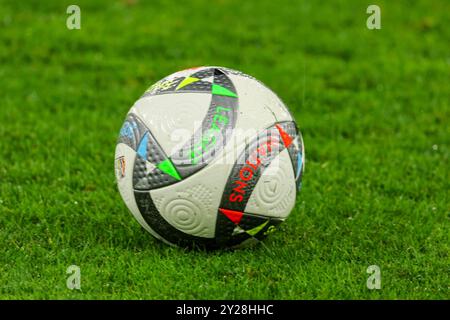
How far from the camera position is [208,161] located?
512cm

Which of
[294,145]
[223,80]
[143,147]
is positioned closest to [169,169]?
[143,147]

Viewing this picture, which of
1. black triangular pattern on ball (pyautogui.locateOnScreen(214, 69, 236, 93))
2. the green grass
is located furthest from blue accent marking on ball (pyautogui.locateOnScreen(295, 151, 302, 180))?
black triangular pattern on ball (pyautogui.locateOnScreen(214, 69, 236, 93))

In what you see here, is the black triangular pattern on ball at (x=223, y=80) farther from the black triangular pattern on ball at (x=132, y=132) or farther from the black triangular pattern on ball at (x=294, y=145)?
the black triangular pattern on ball at (x=132, y=132)

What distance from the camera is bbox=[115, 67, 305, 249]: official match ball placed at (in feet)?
16.9

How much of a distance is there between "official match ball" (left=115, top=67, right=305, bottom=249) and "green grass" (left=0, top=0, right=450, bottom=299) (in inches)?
10.7

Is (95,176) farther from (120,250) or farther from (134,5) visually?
(134,5)

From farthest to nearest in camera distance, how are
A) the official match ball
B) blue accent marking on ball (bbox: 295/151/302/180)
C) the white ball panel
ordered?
blue accent marking on ball (bbox: 295/151/302/180) < the white ball panel < the official match ball

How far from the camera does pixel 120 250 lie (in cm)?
559

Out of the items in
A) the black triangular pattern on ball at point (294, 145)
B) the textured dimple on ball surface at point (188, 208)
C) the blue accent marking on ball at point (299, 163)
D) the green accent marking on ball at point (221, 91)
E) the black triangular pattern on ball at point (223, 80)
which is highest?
the black triangular pattern on ball at point (223, 80)

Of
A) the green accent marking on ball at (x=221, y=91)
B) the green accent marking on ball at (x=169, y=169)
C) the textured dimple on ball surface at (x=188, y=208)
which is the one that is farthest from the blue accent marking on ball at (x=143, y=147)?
the green accent marking on ball at (x=221, y=91)

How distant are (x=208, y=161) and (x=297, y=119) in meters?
3.73

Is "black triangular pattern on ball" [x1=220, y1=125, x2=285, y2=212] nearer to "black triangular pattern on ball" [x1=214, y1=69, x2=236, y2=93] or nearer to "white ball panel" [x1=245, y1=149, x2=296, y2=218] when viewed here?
"white ball panel" [x1=245, y1=149, x2=296, y2=218]

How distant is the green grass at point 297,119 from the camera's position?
17.1 feet

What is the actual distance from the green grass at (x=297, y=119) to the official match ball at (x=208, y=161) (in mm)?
273
